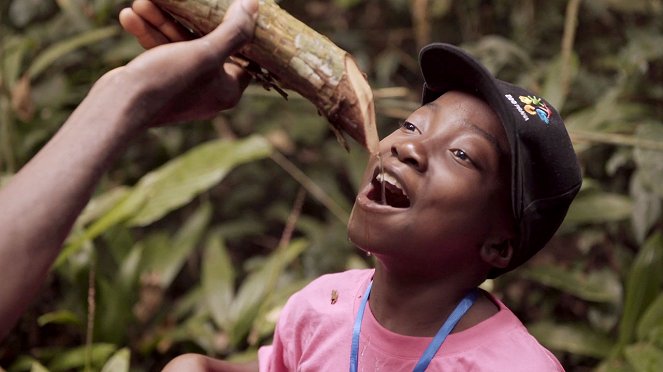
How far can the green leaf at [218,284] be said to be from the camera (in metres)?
3.12

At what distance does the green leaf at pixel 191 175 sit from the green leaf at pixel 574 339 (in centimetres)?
116

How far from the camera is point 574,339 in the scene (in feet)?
9.68

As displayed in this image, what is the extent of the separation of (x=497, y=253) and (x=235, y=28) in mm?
633

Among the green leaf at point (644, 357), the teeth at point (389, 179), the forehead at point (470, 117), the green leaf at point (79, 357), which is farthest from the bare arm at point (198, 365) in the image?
the green leaf at point (644, 357)

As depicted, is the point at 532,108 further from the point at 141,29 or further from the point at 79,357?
the point at 79,357

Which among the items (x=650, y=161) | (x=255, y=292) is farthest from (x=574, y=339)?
(x=255, y=292)

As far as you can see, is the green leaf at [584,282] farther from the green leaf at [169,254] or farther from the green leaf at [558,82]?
the green leaf at [169,254]

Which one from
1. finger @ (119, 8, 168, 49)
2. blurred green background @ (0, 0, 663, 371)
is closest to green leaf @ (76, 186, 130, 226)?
blurred green background @ (0, 0, 663, 371)

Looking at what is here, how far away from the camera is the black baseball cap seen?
58.3 inches

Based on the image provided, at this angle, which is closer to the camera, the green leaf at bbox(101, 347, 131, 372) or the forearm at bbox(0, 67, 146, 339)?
the forearm at bbox(0, 67, 146, 339)

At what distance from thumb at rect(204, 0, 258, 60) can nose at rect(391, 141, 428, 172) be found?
328mm

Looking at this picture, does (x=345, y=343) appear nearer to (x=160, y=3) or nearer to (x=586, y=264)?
(x=160, y=3)

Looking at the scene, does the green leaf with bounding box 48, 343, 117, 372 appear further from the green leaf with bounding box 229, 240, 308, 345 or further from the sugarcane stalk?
the sugarcane stalk

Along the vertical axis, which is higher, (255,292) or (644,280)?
(644,280)
